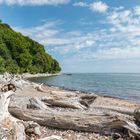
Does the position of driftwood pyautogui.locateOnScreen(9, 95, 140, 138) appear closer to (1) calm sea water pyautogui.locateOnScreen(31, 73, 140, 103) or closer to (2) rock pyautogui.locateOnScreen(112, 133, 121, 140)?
(2) rock pyautogui.locateOnScreen(112, 133, 121, 140)

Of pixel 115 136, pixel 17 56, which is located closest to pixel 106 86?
pixel 17 56

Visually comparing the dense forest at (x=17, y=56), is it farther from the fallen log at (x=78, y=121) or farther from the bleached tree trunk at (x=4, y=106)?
the fallen log at (x=78, y=121)

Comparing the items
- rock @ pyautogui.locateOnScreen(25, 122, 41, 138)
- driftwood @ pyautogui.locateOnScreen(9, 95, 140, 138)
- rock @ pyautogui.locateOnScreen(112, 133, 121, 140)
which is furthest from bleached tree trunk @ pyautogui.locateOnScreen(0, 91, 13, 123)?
rock @ pyautogui.locateOnScreen(112, 133, 121, 140)

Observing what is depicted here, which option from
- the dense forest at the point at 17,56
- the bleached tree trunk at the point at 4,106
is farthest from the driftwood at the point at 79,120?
the dense forest at the point at 17,56

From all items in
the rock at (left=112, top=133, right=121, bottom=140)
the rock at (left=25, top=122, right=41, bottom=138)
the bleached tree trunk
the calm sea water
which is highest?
the bleached tree trunk

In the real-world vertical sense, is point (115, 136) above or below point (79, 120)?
below

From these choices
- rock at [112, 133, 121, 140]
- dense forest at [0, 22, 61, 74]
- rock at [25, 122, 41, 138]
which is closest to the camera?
rock at [25, 122, 41, 138]

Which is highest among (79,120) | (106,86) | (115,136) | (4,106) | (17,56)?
(17,56)

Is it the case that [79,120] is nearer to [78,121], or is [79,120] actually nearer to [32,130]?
[78,121]

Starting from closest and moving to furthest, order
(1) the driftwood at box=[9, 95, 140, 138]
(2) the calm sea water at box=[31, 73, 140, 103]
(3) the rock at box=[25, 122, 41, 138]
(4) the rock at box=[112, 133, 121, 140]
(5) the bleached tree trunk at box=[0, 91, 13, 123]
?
1. (3) the rock at box=[25, 122, 41, 138]
2. (5) the bleached tree trunk at box=[0, 91, 13, 123]
3. (4) the rock at box=[112, 133, 121, 140]
4. (1) the driftwood at box=[9, 95, 140, 138]
5. (2) the calm sea water at box=[31, 73, 140, 103]

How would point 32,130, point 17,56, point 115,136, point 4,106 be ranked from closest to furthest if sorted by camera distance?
1. point 32,130
2. point 115,136
3. point 4,106
4. point 17,56

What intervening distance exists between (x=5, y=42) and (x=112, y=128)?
286 feet

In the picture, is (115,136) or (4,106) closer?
(115,136)

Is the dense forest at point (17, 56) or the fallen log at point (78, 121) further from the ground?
the dense forest at point (17, 56)
